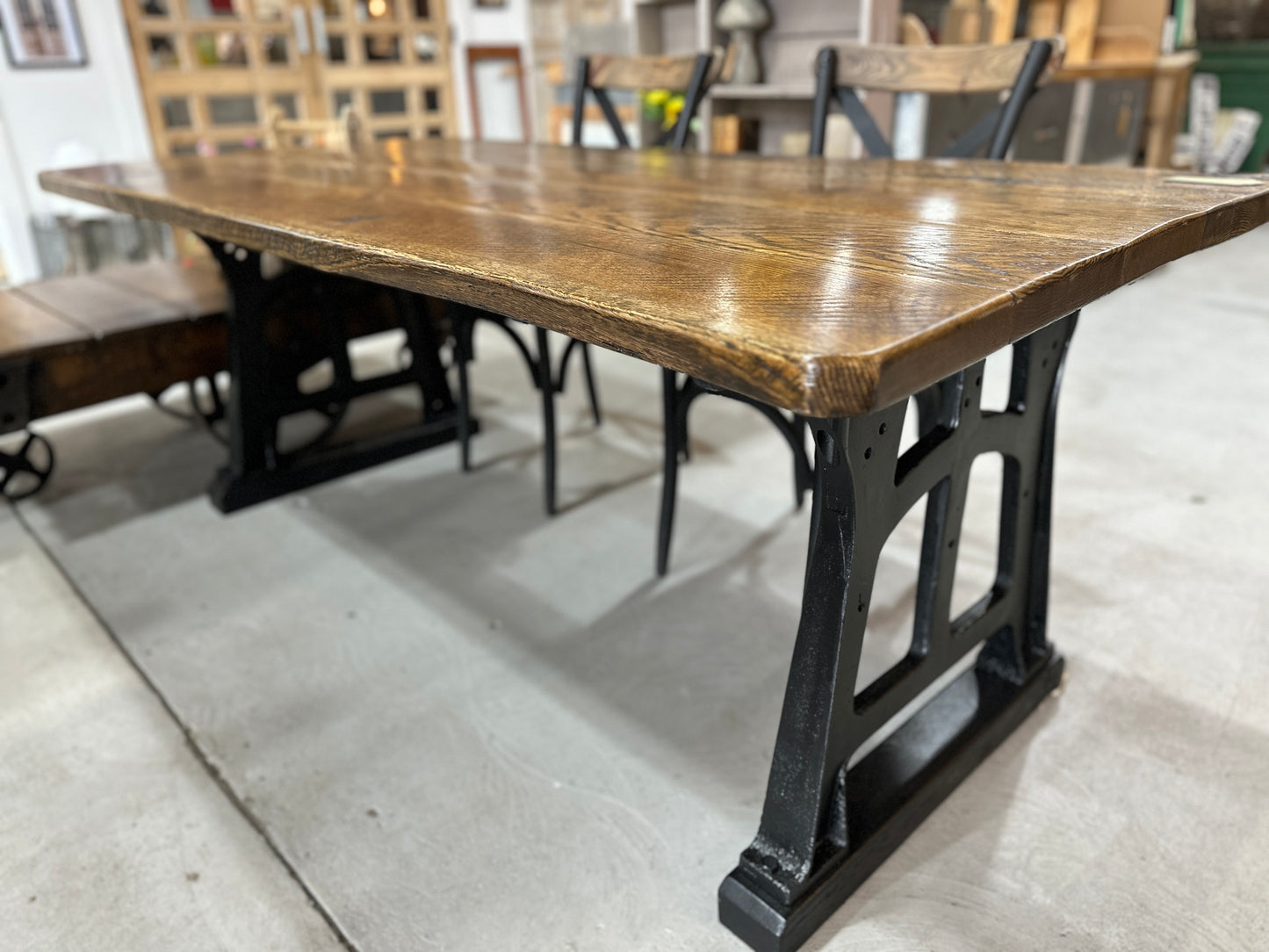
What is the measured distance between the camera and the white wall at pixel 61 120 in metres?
4.07

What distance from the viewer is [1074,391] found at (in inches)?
110

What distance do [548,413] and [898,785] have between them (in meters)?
1.16

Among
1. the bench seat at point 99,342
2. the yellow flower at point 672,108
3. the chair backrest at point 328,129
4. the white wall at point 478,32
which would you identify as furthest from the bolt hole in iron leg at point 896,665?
the white wall at point 478,32

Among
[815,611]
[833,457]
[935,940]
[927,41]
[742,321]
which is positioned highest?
[927,41]

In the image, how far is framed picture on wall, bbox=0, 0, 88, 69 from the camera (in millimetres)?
3979

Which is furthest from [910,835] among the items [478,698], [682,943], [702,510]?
[702,510]

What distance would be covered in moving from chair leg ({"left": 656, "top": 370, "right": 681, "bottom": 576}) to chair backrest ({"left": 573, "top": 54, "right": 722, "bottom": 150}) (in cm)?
78

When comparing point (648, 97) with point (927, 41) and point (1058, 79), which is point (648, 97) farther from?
point (1058, 79)

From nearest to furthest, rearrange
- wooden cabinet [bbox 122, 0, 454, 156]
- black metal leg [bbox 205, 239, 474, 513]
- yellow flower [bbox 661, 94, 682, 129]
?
black metal leg [bbox 205, 239, 474, 513]
yellow flower [bbox 661, 94, 682, 129]
wooden cabinet [bbox 122, 0, 454, 156]

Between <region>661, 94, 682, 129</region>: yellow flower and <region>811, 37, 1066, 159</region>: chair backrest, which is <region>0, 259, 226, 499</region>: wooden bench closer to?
<region>811, 37, 1066, 159</region>: chair backrest

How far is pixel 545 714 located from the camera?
58.3 inches

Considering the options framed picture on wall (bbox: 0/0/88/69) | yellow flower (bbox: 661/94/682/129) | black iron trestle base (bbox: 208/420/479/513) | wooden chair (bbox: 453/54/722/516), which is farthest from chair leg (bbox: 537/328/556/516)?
framed picture on wall (bbox: 0/0/88/69)

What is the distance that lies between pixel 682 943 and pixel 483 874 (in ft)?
0.92

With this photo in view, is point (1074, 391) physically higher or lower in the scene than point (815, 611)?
lower
